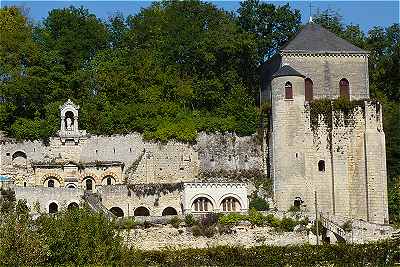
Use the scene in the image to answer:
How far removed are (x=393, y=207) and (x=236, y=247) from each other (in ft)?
45.6

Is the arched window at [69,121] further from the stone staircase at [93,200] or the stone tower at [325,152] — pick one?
the stone tower at [325,152]

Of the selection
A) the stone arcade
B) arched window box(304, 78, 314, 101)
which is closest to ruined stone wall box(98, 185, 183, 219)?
the stone arcade

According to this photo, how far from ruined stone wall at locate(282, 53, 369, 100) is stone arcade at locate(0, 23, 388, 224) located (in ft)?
0.19

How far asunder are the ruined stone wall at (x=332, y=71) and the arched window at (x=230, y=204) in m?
8.50

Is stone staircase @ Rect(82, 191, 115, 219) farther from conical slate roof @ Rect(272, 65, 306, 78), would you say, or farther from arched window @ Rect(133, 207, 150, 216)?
conical slate roof @ Rect(272, 65, 306, 78)

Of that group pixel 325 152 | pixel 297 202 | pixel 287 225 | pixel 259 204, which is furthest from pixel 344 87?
pixel 287 225

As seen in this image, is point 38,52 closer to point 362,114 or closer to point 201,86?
point 201,86

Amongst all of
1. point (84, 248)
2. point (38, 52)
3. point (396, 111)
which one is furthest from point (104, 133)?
point (84, 248)

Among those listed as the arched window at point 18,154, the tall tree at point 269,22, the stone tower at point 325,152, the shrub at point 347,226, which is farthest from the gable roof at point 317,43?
the arched window at point 18,154

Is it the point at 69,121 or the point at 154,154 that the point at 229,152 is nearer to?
the point at 154,154

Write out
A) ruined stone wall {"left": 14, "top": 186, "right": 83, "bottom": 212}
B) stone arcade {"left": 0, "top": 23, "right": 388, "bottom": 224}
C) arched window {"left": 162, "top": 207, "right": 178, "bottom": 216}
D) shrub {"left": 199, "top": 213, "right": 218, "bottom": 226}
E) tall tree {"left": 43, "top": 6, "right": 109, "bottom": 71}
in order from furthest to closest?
1. tall tree {"left": 43, "top": 6, "right": 109, "bottom": 71}
2. arched window {"left": 162, "top": 207, "right": 178, "bottom": 216}
3. stone arcade {"left": 0, "top": 23, "right": 388, "bottom": 224}
4. ruined stone wall {"left": 14, "top": 186, "right": 83, "bottom": 212}
5. shrub {"left": 199, "top": 213, "right": 218, "bottom": 226}

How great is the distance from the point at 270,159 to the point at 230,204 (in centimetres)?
433

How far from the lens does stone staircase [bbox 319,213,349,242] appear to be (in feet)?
151

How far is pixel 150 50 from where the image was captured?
60000mm
